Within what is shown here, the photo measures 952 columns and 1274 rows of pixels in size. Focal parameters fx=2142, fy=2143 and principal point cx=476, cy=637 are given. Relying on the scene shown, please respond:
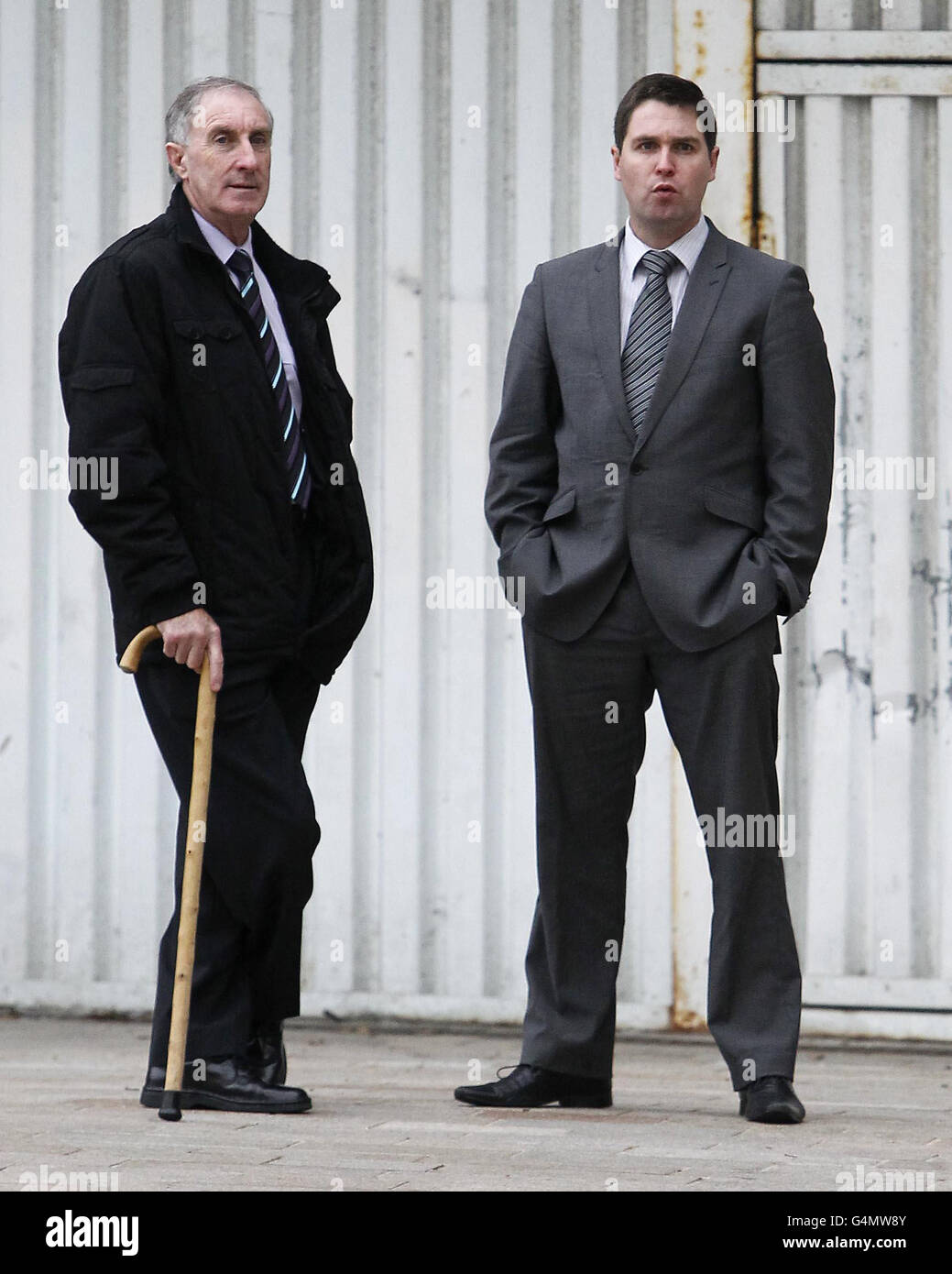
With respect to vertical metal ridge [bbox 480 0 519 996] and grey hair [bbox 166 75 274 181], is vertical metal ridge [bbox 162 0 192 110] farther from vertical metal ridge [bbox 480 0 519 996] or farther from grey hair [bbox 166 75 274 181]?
grey hair [bbox 166 75 274 181]

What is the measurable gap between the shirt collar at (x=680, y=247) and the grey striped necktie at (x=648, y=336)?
0.06 feet

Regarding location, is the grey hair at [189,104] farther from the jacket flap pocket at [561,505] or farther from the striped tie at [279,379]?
the jacket flap pocket at [561,505]

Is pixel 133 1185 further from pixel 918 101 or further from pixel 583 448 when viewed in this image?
pixel 918 101

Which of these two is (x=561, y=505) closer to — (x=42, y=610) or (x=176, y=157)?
(x=176, y=157)

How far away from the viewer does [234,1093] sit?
4.36 meters

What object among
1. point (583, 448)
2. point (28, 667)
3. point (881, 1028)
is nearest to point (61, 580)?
point (28, 667)

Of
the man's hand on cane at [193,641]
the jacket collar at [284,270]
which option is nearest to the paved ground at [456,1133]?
the man's hand on cane at [193,641]

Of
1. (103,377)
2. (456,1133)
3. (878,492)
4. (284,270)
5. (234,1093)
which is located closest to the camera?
(456,1133)

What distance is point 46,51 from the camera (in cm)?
611

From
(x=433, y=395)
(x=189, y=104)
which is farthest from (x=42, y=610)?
(x=189, y=104)

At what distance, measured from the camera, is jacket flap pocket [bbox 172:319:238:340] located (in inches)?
171

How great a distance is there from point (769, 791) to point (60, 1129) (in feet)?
5.12

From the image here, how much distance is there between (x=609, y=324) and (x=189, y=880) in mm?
1423

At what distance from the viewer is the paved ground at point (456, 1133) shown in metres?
3.68
